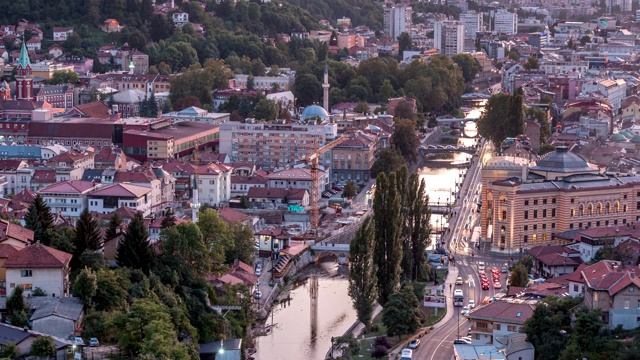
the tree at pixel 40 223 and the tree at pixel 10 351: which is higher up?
the tree at pixel 40 223

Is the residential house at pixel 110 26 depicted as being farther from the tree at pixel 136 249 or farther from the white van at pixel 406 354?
the white van at pixel 406 354

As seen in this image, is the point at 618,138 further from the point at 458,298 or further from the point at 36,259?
the point at 36,259

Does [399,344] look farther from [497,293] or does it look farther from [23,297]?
[23,297]

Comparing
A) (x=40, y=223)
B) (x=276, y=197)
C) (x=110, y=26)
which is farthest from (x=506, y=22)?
(x=40, y=223)

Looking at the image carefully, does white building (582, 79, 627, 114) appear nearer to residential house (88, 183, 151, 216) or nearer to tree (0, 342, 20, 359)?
residential house (88, 183, 151, 216)

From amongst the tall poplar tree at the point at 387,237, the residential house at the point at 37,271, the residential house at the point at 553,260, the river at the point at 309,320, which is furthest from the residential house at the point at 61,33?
the residential house at the point at 37,271

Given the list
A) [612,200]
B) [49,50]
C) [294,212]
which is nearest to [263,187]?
[294,212]
